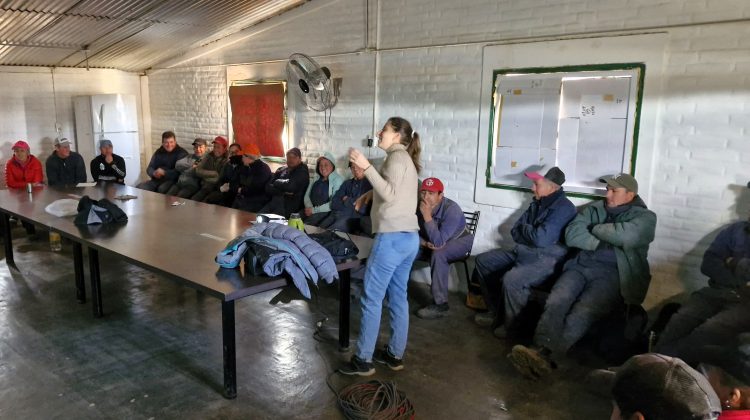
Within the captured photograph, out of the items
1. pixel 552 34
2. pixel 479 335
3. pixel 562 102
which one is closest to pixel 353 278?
pixel 479 335

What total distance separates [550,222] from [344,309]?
1765mm

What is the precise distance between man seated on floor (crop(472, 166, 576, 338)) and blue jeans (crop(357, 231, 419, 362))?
110 cm

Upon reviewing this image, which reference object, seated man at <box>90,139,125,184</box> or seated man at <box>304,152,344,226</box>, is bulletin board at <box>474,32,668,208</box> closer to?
seated man at <box>304,152,344,226</box>

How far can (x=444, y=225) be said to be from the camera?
485 centimetres

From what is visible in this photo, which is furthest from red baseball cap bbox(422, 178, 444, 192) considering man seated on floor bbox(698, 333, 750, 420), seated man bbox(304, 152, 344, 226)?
man seated on floor bbox(698, 333, 750, 420)

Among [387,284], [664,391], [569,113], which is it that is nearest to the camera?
[664,391]

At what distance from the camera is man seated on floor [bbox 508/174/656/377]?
153 inches

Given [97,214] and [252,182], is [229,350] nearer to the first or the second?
[97,214]

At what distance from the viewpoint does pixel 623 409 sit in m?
1.21

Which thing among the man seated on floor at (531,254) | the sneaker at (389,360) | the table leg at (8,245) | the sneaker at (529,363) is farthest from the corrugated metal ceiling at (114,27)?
the sneaker at (529,363)

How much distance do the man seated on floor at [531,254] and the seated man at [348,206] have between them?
1.62 meters

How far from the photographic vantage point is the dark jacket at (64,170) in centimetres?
720

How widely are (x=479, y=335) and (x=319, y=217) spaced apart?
7.75 feet

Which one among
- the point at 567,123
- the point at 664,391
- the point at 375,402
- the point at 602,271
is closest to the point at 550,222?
the point at 602,271
